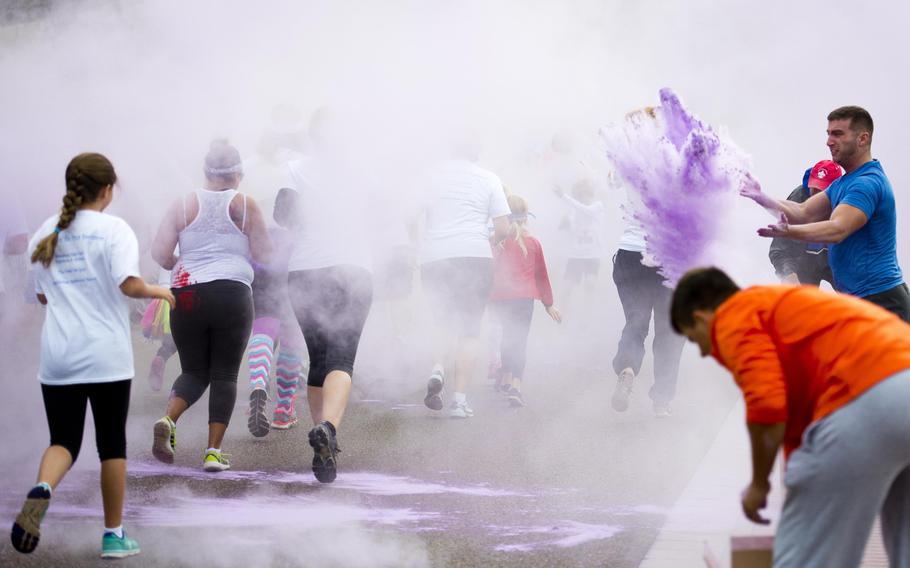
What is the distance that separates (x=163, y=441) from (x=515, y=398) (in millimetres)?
3328

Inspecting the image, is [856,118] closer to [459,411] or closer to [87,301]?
[87,301]

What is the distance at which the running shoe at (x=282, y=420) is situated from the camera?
752 cm

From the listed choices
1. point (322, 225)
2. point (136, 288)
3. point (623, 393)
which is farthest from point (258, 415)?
point (136, 288)

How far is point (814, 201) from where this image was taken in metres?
5.13

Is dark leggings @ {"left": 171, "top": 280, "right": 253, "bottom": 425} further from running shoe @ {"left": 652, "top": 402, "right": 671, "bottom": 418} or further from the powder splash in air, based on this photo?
running shoe @ {"left": 652, "top": 402, "right": 671, "bottom": 418}

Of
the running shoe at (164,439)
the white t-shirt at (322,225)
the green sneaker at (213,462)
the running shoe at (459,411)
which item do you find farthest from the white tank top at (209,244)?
the running shoe at (459,411)

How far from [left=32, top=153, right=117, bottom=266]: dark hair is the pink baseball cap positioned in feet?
10.4

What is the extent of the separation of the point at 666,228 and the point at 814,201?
0.72m

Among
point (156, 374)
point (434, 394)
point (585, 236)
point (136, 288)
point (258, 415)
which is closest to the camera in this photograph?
point (136, 288)

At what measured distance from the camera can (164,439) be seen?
576 cm

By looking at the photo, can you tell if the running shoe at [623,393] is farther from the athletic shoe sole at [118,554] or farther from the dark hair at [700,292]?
the dark hair at [700,292]

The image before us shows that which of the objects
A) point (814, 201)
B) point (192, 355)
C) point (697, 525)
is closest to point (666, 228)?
point (814, 201)

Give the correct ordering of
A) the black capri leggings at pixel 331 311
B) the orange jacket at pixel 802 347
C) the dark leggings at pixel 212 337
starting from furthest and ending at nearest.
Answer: the black capri leggings at pixel 331 311 < the dark leggings at pixel 212 337 < the orange jacket at pixel 802 347

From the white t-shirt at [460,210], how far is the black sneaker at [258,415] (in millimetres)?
1558
